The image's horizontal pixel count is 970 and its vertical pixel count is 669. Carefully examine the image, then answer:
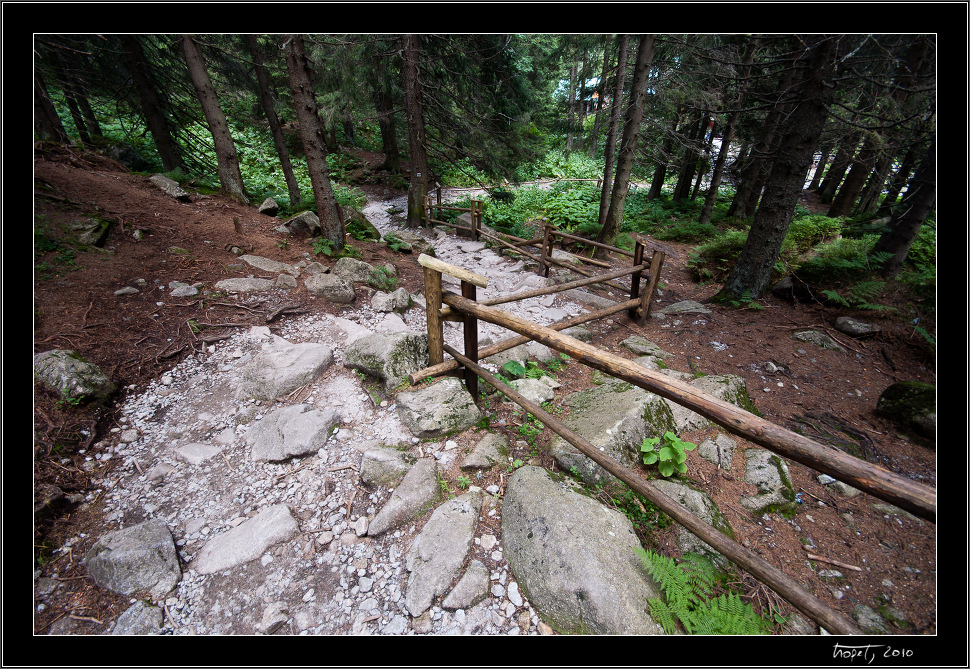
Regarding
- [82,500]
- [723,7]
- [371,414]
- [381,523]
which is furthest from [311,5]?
[82,500]

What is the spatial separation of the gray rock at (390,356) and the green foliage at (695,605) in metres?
2.58

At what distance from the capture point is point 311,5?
2021 mm

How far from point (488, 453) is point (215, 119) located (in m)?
10.00

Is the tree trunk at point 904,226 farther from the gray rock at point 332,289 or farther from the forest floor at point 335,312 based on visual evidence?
the gray rock at point 332,289

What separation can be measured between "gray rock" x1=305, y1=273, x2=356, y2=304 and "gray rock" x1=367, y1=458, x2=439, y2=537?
3509 mm

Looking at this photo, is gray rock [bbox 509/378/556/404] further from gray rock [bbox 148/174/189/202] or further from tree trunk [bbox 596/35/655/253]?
gray rock [bbox 148/174/189/202]

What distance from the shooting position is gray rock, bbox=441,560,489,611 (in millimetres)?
1969

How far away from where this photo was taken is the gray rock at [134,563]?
1.99 metres

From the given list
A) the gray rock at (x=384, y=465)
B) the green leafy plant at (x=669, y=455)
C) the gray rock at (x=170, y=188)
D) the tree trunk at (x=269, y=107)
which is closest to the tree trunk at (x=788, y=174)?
the green leafy plant at (x=669, y=455)

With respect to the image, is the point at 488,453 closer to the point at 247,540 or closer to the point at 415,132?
the point at 247,540

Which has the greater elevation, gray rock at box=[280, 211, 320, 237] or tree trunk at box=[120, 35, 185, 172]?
tree trunk at box=[120, 35, 185, 172]

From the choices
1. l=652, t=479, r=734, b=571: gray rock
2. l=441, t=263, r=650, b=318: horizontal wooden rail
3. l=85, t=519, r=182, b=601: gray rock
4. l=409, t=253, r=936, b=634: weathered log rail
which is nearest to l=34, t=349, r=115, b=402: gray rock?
l=85, t=519, r=182, b=601: gray rock
